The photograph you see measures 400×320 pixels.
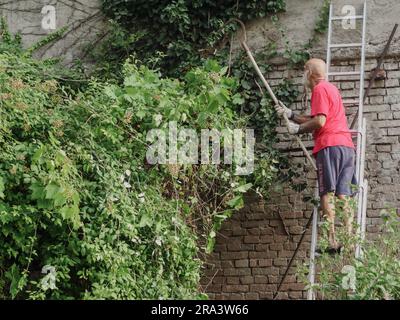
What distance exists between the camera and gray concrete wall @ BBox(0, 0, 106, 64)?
9.78 metres

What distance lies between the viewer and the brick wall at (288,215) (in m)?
8.70

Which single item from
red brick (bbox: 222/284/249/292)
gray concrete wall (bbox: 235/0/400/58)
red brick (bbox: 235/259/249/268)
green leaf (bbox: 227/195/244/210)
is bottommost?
red brick (bbox: 222/284/249/292)

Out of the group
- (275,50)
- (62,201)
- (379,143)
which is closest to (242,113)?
(275,50)

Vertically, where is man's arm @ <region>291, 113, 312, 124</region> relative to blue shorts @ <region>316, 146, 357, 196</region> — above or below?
above

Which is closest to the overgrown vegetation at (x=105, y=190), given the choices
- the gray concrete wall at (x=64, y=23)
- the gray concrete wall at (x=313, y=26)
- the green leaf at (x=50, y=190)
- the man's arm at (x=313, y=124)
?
the green leaf at (x=50, y=190)

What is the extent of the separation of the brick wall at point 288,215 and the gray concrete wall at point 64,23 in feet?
6.59

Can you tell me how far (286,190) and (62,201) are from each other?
2.92 metres

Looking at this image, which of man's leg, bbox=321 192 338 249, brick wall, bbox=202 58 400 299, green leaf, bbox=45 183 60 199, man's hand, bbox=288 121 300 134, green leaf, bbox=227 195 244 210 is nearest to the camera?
green leaf, bbox=45 183 60 199

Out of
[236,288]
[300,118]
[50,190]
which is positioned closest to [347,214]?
[300,118]

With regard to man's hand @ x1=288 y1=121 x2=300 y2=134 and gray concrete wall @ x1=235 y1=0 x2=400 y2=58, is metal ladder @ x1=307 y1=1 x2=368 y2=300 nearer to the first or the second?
gray concrete wall @ x1=235 y1=0 x2=400 y2=58

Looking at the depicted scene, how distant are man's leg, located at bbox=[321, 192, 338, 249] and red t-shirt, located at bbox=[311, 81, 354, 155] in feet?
1.36

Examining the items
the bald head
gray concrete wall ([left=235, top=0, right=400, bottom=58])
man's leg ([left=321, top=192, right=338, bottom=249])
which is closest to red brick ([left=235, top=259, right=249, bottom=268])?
man's leg ([left=321, top=192, right=338, bottom=249])

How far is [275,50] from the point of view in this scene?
9156 mm

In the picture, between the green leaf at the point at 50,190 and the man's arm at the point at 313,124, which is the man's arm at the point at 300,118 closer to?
the man's arm at the point at 313,124
